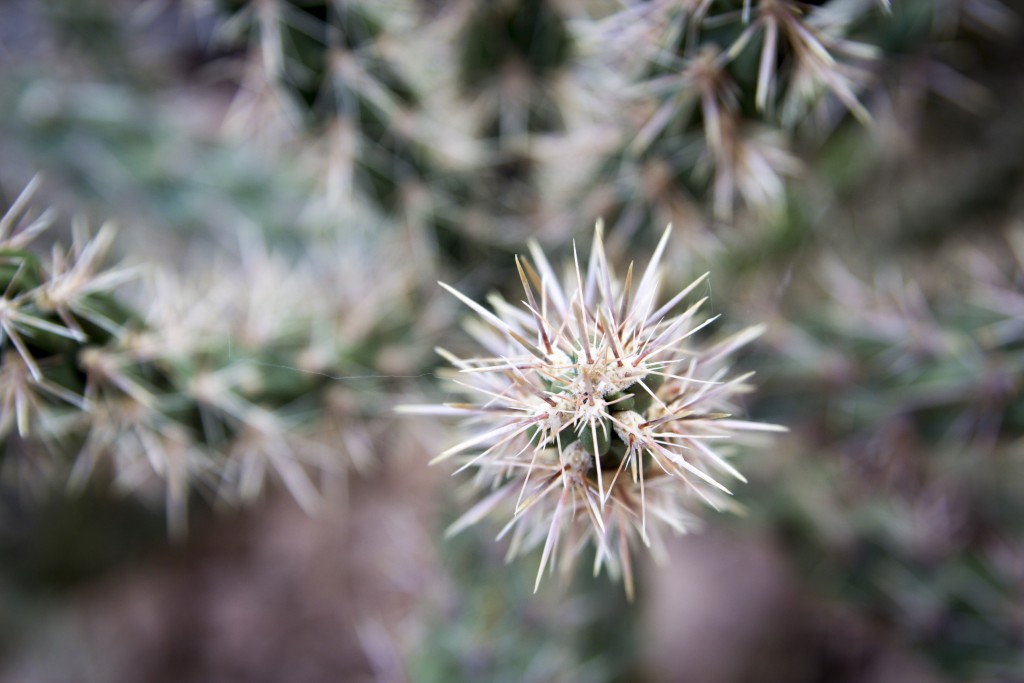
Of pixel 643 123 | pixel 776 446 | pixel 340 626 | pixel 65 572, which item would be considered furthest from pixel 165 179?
pixel 776 446

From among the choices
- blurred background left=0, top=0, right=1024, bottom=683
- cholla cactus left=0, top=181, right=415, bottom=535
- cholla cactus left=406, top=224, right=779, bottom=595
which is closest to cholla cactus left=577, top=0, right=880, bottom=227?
blurred background left=0, top=0, right=1024, bottom=683

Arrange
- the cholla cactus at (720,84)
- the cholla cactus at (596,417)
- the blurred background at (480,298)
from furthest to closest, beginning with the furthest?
the blurred background at (480,298)
the cholla cactus at (720,84)
the cholla cactus at (596,417)

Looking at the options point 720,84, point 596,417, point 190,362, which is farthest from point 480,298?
point 596,417

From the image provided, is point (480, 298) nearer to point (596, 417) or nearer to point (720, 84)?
point (720, 84)

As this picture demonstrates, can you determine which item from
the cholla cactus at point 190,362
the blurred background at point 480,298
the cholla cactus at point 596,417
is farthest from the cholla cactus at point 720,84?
the cholla cactus at point 190,362

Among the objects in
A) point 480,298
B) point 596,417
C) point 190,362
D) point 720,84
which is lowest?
point 596,417

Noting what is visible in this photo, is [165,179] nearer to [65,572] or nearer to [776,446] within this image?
[65,572]

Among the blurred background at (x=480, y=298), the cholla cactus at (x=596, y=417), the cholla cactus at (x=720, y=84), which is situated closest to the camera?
the cholla cactus at (x=596, y=417)

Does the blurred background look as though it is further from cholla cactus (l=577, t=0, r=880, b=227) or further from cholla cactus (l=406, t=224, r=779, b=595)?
cholla cactus (l=406, t=224, r=779, b=595)

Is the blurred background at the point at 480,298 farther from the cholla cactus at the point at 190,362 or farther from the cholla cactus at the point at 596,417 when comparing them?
the cholla cactus at the point at 596,417
